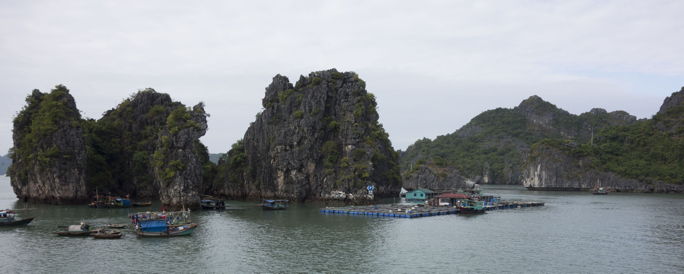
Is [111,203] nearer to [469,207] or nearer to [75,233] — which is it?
[75,233]

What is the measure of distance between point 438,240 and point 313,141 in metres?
57.1

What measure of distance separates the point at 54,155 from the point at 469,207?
63.8 metres

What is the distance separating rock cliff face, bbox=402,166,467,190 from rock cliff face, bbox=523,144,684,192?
27638 millimetres

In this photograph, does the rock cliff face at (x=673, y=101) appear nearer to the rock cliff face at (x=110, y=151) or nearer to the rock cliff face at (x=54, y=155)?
the rock cliff face at (x=110, y=151)

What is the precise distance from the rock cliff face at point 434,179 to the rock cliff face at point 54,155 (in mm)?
99686

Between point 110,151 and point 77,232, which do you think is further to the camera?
point 110,151

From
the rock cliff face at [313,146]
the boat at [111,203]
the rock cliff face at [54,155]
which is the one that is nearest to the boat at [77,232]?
the boat at [111,203]

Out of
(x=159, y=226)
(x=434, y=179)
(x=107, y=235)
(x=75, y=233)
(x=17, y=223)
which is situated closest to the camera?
(x=107, y=235)

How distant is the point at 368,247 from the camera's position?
1700 inches

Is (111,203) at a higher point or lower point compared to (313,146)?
Answer: lower

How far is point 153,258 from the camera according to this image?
38.1 m

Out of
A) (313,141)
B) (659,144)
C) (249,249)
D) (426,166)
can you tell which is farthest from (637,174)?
(249,249)

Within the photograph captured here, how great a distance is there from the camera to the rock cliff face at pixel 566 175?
14725 cm

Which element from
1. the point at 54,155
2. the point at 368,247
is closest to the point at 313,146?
the point at 54,155
